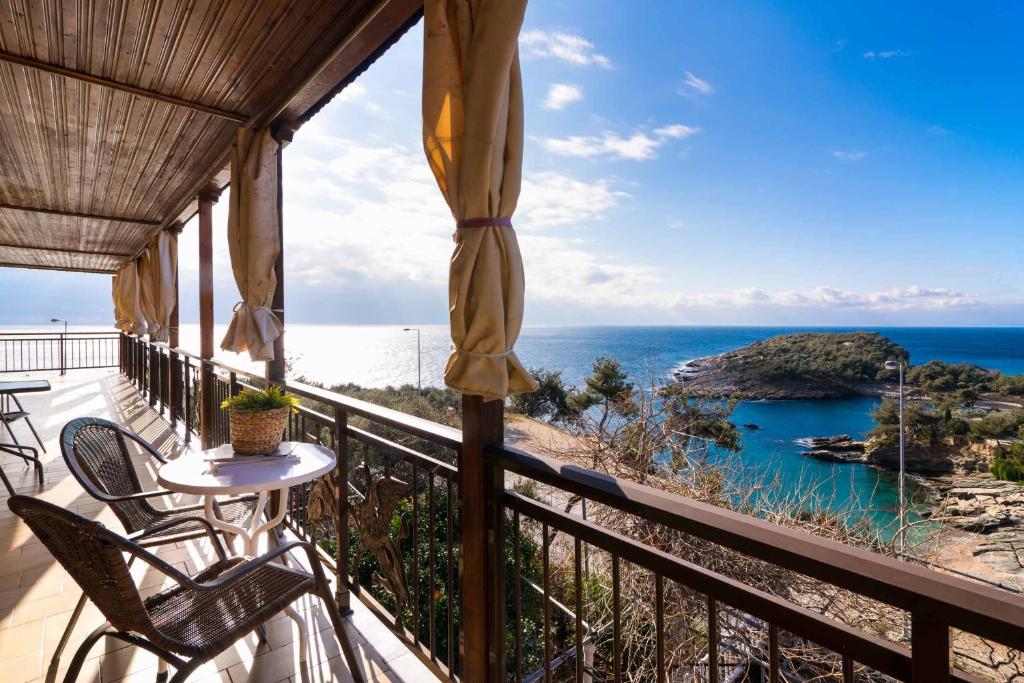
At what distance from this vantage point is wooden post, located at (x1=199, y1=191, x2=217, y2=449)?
399cm

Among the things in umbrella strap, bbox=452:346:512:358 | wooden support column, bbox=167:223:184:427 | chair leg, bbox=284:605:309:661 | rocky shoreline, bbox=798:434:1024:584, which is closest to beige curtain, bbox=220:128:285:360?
chair leg, bbox=284:605:309:661

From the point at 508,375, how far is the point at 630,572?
4.58 metres

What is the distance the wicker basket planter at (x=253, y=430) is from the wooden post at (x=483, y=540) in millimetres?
1101

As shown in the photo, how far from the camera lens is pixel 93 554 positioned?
3.53 feet

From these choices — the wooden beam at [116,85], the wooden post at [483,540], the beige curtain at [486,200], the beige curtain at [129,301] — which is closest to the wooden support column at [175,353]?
the beige curtain at [129,301]

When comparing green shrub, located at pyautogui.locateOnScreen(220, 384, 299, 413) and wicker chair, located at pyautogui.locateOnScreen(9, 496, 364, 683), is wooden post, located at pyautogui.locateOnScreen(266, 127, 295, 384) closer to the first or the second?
green shrub, located at pyautogui.locateOnScreen(220, 384, 299, 413)

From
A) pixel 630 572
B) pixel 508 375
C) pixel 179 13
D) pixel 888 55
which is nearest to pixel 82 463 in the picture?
pixel 508 375

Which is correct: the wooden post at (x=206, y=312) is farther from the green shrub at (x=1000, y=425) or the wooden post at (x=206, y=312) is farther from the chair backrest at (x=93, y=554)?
the green shrub at (x=1000, y=425)

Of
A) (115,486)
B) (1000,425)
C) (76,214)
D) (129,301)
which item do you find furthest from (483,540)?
(1000,425)

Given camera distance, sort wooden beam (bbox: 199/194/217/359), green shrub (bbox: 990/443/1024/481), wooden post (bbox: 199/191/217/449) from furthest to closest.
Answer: green shrub (bbox: 990/443/1024/481) < wooden beam (bbox: 199/194/217/359) < wooden post (bbox: 199/191/217/449)

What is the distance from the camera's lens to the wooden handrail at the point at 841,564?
53 centimetres

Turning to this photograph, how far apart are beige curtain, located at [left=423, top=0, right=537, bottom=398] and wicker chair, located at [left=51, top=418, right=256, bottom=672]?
1419 mm

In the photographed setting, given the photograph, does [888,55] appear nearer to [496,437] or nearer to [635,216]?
[635,216]

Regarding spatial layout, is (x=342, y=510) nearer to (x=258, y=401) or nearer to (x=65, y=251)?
(x=258, y=401)
